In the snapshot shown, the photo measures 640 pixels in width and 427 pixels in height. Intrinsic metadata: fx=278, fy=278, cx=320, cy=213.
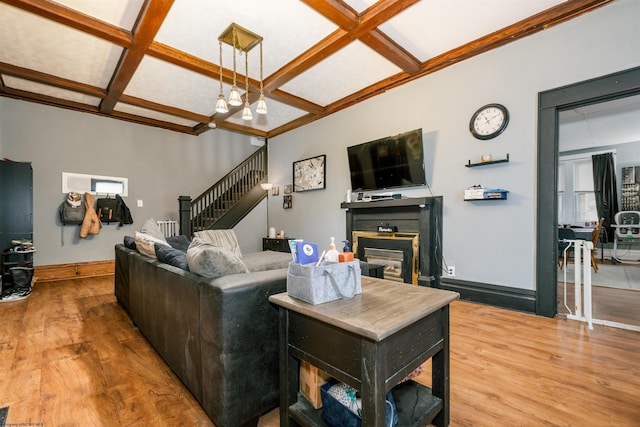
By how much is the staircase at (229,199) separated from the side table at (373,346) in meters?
4.79

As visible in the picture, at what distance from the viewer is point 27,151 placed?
14.5 ft

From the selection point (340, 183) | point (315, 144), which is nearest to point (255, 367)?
point (340, 183)

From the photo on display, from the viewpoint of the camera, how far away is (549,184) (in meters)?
2.73

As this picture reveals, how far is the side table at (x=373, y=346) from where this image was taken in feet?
2.87

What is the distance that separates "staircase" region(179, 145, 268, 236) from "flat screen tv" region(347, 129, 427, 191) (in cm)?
266

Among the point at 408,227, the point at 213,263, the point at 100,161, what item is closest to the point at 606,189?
the point at 408,227

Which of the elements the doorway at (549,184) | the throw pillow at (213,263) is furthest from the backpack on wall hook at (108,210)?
the doorway at (549,184)

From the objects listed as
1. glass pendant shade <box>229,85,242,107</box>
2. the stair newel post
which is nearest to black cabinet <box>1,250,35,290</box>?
the stair newel post

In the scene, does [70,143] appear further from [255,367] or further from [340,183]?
[255,367]

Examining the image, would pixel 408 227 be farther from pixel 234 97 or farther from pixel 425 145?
pixel 234 97

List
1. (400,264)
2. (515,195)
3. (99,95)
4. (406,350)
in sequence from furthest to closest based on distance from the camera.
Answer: (99,95) < (400,264) < (515,195) < (406,350)

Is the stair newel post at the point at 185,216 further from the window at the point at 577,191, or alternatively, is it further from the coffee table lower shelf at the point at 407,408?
the window at the point at 577,191

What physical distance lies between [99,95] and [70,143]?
1.21m

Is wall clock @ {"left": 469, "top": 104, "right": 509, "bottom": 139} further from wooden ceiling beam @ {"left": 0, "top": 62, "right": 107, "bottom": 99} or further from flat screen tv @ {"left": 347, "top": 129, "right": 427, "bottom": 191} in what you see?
wooden ceiling beam @ {"left": 0, "top": 62, "right": 107, "bottom": 99}
